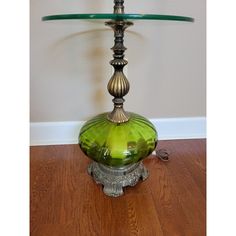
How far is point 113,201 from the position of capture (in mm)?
1183

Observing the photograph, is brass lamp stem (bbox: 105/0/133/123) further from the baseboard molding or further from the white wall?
the baseboard molding

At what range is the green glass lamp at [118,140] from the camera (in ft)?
3.80

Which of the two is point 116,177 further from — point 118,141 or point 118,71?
point 118,71

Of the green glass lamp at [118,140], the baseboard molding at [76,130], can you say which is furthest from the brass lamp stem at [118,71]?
the baseboard molding at [76,130]

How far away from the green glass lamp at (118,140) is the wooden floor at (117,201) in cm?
6

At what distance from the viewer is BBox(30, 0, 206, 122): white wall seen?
1430 millimetres

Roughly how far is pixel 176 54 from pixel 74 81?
1.91 feet

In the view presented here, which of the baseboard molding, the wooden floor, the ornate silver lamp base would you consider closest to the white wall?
the baseboard molding

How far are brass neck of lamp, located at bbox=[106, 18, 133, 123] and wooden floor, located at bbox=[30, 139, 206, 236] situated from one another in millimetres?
332

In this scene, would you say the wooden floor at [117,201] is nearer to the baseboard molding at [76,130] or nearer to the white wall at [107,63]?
the baseboard molding at [76,130]

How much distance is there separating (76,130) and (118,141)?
53 centimetres

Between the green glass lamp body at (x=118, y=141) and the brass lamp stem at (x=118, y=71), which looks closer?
the brass lamp stem at (x=118, y=71)
